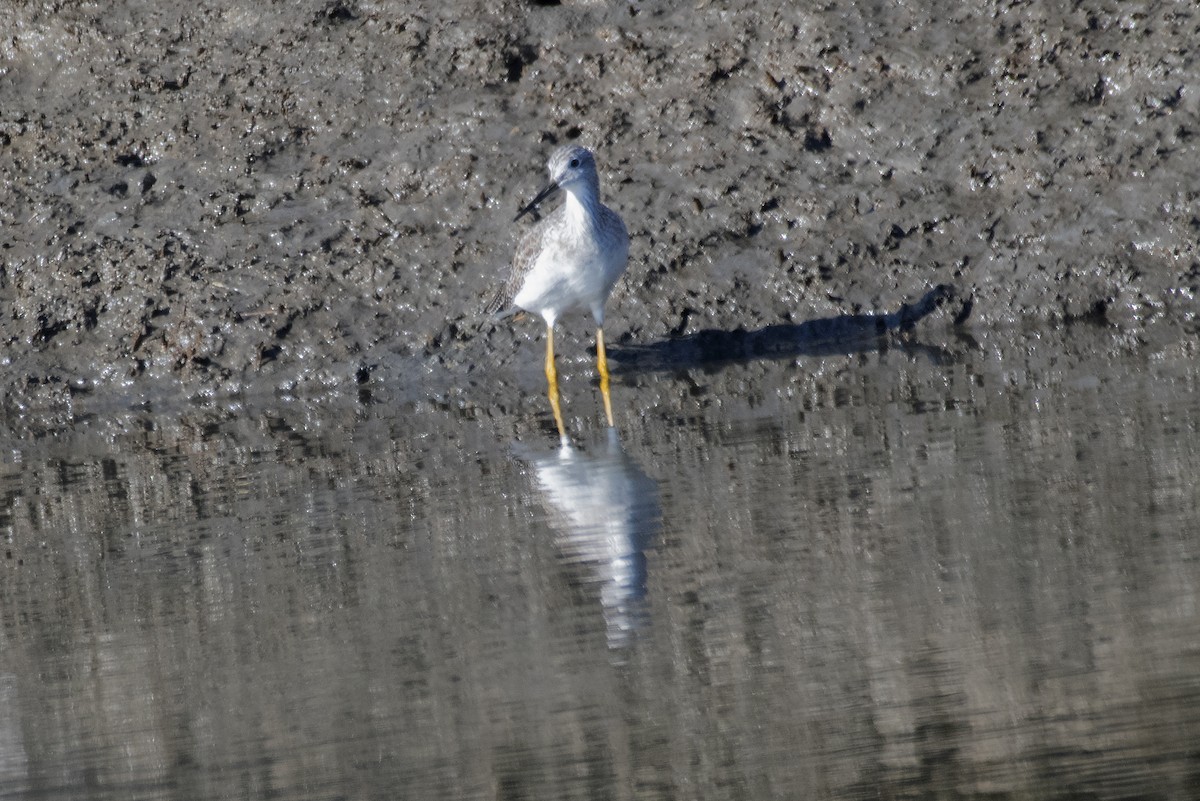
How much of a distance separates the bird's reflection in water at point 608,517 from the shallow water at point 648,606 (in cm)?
2

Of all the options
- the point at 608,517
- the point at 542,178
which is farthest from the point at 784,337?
the point at 608,517

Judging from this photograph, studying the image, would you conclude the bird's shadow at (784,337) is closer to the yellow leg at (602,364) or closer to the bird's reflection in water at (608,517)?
the yellow leg at (602,364)

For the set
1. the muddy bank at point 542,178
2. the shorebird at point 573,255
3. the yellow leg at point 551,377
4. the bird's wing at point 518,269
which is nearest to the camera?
the yellow leg at point 551,377

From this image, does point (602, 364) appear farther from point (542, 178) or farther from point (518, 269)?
point (542, 178)

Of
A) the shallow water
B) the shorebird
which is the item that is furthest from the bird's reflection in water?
the shorebird

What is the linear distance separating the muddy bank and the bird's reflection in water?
3282mm

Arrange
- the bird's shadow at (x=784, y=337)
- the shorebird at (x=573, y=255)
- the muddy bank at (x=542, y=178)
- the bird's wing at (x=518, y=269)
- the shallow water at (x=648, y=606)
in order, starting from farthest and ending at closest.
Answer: the muddy bank at (x=542, y=178), the bird's shadow at (x=784, y=337), the bird's wing at (x=518, y=269), the shorebird at (x=573, y=255), the shallow water at (x=648, y=606)

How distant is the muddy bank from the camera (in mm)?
10953

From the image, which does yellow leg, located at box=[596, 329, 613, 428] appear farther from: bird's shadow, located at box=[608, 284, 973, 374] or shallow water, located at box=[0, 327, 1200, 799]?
shallow water, located at box=[0, 327, 1200, 799]

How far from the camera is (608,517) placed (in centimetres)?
649

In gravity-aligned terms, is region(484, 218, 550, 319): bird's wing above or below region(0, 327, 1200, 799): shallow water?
above

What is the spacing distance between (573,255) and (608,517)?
3.78 m

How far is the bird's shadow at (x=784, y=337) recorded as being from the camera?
10695mm

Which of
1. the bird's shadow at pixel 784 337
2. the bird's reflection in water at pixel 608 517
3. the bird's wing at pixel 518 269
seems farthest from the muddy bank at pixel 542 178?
the bird's reflection in water at pixel 608 517
